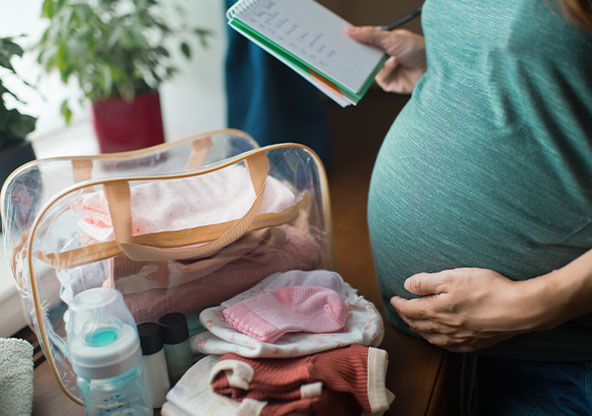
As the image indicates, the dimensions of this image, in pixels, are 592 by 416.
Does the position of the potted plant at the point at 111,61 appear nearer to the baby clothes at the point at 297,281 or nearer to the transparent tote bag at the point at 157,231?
the transparent tote bag at the point at 157,231

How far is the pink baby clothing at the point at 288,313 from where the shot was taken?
0.63 m

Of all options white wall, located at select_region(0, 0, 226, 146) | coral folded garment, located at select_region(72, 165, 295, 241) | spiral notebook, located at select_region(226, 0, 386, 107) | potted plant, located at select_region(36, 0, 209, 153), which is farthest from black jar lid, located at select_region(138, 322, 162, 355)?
white wall, located at select_region(0, 0, 226, 146)

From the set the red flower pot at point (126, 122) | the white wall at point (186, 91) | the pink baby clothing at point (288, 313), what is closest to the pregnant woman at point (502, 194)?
the pink baby clothing at point (288, 313)

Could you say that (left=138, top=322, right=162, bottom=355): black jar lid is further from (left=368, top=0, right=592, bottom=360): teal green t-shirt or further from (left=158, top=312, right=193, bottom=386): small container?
(left=368, top=0, right=592, bottom=360): teal green t-shirt

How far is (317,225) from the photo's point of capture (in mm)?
847

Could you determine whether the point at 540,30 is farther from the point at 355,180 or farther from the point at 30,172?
the point at 355,180

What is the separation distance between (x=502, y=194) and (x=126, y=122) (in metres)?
0.95

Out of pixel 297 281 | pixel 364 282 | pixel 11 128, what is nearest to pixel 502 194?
pixel 297 281

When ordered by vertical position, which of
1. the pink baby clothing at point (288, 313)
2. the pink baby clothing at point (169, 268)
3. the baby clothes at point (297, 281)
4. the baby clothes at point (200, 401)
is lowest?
the baby clothes at point (200, 401)

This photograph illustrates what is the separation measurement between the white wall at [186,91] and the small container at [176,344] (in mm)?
884

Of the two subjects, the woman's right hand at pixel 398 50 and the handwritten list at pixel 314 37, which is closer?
the handwritten list at pixel 314 37

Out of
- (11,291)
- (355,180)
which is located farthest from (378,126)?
(11,291)

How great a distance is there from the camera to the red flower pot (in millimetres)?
1276

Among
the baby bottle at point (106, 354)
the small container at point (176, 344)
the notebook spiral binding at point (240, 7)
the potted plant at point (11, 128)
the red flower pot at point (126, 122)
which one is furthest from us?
the red flower pot at point (126, 122)
